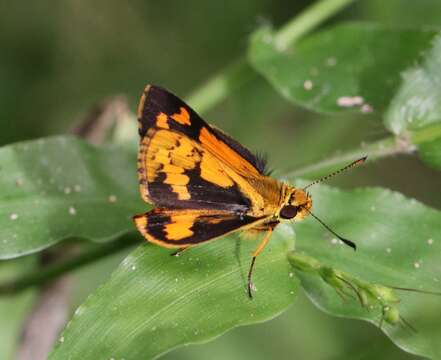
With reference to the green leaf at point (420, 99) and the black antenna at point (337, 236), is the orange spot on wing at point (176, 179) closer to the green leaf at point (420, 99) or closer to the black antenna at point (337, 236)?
the black antenna at point (337, 236)

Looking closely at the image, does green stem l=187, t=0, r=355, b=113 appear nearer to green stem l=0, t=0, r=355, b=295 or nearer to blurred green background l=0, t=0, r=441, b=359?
green stem l=0, t=0, r=355, b=295

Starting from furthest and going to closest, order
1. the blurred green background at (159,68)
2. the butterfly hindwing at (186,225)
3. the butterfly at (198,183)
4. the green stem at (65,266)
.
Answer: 1. the blurred green background at (159,68)
2. the green stem at (65,266)
3. the butterfly at (198,183)
4. the butterfly hindwing at (186,225)

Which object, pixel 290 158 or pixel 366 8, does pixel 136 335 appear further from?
pixel 366 8

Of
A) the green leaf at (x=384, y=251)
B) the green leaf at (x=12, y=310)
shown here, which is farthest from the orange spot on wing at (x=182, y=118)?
the green leaf at (x=12, y=310)

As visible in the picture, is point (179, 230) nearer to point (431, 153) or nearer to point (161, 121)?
point (161, 121)

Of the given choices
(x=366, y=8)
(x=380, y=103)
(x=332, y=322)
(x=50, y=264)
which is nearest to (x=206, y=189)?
(x=380, y=103)

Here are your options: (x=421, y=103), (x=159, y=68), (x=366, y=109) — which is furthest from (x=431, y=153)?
(x=159, y=68)
